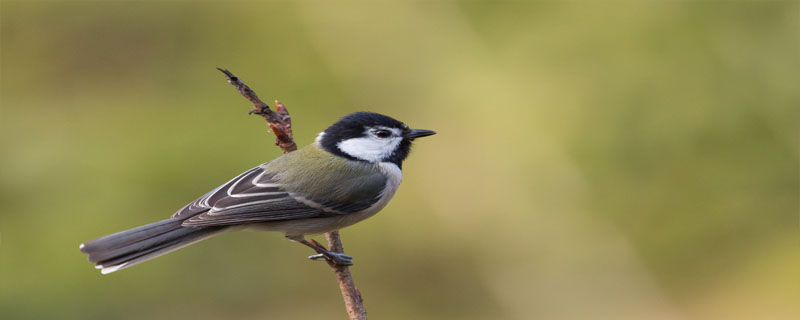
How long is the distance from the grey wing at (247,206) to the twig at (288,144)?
0.51 ft

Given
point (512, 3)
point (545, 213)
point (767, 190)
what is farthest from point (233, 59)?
point (767, 190)

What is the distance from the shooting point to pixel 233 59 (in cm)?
561

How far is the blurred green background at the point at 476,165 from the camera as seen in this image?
454 cm

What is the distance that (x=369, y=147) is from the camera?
333 centimetres

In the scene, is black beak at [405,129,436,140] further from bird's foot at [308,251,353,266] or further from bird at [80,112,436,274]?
bird's foot at [308,251,353,266]

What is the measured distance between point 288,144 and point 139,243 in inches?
28.3

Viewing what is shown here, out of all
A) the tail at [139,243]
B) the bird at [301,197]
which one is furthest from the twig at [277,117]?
the tail at [139,243]

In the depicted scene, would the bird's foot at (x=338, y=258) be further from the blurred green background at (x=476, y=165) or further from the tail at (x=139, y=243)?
the blurred green background at (x=476, y=165)

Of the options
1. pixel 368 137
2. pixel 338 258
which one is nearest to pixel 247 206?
pixel 338 258

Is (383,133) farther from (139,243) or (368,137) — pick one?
(139,243)

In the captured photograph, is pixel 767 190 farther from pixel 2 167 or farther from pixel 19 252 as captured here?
pixel 2 167

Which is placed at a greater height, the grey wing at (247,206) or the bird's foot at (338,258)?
the grey wing at (247,206)

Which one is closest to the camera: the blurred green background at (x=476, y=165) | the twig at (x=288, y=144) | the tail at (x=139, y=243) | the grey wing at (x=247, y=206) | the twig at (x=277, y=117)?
the twig at (x=288, y=144)

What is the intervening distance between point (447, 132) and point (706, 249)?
1.84 m
